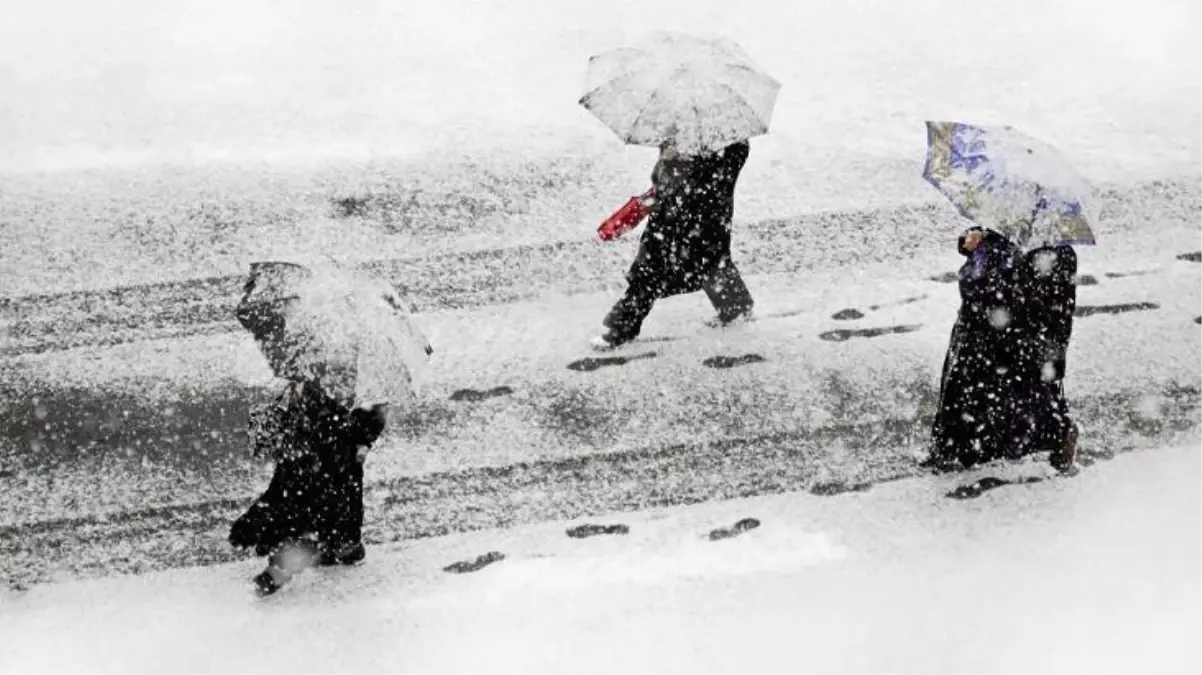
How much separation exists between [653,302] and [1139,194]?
4180 mm

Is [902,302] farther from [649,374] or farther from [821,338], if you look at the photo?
[649,374]

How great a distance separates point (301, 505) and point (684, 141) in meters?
2.60

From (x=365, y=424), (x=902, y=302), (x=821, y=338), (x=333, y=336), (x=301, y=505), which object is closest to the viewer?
(x=333, y=336)

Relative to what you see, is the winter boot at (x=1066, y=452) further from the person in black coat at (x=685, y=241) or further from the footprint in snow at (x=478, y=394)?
the footprint in snow at (x=478, y=394)

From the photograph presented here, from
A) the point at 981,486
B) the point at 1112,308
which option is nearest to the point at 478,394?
the point at 981,486

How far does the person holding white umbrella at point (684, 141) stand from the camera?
6.25 metres

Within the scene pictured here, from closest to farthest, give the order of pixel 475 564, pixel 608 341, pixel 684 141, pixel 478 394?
pixel 475 564 < pixel 684 141 < pixel 478 394 < pixel 608 341

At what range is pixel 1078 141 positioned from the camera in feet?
32.9

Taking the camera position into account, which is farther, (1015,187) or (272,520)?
(1015,187)

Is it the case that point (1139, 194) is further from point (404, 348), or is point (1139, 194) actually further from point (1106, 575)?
point (404, 348)

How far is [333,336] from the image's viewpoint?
15.0 ft

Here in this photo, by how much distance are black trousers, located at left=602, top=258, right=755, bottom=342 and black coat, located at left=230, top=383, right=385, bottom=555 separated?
2.33 metres

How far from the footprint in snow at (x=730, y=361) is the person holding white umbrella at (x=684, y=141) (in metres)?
0.36

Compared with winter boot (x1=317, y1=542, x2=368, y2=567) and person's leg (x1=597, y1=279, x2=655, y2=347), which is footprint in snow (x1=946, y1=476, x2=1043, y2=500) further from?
winter boot (x1=317, y1=542, x2=368, y2=567)
